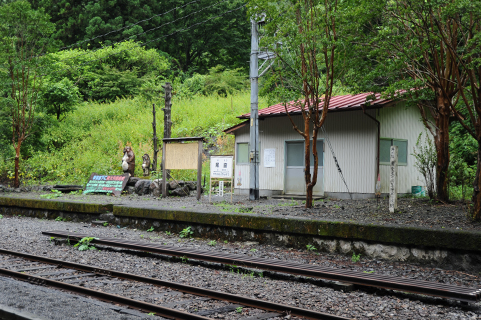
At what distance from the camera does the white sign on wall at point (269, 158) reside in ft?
59.4

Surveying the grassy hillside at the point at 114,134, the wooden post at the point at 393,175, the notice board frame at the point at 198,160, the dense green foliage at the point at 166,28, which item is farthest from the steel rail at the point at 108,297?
the dense green foliage at the point at 166,28

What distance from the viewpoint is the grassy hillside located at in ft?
82.6

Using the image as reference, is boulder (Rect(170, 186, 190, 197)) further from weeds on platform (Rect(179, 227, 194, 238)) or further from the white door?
weeds on platform (Rect(179, 227, 194, 238))

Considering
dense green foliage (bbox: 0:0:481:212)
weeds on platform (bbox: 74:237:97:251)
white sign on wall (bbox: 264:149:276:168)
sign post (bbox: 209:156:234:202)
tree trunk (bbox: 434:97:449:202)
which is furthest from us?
white sign on wall (bbox: 264:149:276:168)

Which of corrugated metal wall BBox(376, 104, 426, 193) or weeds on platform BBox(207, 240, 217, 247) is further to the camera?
corrugated metal wall BBox(376, 104, 426, 193)

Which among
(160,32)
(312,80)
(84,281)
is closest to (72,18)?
(160,32)

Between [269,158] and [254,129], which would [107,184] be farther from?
[254,129]

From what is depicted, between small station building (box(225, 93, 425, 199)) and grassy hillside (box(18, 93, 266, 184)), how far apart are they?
5.52 meters

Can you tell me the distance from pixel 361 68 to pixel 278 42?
98.8 inches

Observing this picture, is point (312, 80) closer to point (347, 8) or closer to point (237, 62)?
point (347, 8)

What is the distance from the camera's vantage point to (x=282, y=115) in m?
17.6

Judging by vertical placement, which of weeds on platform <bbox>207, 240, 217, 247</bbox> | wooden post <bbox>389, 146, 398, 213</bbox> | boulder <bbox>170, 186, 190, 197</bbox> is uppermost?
wooden post <bbox>389, 146, 398, 213</bbox>

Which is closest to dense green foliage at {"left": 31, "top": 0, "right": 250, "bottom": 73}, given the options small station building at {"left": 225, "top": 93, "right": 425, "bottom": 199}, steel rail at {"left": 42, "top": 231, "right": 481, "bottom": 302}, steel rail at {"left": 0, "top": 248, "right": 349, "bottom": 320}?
small station building at {"left": 225, "top": 93, "right": 425, "bottom": 199}

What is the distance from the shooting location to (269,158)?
18.2 meters
